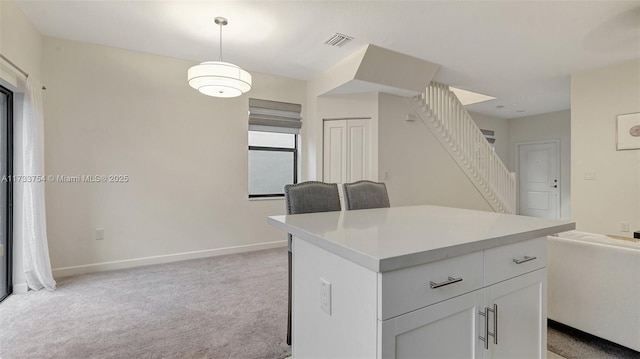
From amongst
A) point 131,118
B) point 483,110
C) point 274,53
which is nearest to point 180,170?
point 131,118

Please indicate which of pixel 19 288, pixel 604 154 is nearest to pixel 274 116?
pixel 19 288

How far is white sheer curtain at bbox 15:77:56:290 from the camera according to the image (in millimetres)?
2637

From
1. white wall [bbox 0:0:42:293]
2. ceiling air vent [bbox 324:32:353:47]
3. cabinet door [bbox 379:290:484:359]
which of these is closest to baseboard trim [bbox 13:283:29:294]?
white wall [bbox 0:0:42:293]

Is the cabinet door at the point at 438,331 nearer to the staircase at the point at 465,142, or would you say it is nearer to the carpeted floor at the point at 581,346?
the carpeted floor at the point at 581,346

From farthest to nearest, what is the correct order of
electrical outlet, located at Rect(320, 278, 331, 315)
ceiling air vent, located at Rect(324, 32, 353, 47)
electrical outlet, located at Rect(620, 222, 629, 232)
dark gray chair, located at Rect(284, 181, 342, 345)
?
electrical outlet, located at Rect(620, 222, 629, 232) < ceiling air vent, located at Rect(324, 32, 353, 47) < dark gray chair, located at Rect(284, 181, 342, 345) < electrical outlet, located at Rect(320, 278, 331, 315)

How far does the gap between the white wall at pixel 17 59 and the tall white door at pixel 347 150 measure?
339 cm

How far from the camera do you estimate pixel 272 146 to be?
4562 mm

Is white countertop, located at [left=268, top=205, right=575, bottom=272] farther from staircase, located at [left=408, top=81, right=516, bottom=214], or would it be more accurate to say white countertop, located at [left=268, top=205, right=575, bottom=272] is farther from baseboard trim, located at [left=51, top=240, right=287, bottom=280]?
staircase, located at [left=408, top=81, right=516, bottom=214]

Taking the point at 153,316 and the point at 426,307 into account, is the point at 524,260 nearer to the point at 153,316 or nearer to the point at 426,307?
the point at 426,307

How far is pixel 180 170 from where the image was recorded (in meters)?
3.80

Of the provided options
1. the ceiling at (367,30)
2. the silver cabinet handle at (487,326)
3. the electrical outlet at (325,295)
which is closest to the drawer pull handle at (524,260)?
the silver cabinet handle at (487,326)

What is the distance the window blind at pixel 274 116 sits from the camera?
4.26 metres

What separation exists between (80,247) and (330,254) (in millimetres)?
3539

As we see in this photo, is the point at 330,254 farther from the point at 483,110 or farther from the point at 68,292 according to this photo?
the point at 483,110
